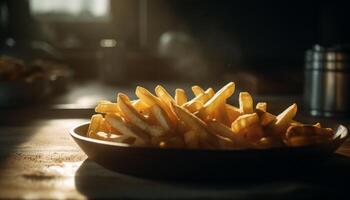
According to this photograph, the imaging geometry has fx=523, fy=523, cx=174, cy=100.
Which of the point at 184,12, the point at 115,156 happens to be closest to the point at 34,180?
the point at 115,156

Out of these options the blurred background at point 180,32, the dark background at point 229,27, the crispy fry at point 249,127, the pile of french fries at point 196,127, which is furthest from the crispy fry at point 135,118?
the dark background at point 229,27

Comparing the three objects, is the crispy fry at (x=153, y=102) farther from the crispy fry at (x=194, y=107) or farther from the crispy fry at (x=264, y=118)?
the crispy fry at (x=264, y=118)

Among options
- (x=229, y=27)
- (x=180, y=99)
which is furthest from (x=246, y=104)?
(x=229, y=27)

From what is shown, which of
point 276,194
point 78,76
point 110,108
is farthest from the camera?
point 78,76

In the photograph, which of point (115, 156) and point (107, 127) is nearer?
point (115, 156)

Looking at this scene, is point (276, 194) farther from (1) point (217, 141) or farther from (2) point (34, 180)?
(2) point (34, 180)

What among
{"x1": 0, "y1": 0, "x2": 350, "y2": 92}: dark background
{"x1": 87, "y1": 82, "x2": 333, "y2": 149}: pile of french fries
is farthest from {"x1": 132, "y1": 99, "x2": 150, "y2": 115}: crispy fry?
{"x1": 0, "y1": 0, "x2": 350, "y2": 92}: dark background

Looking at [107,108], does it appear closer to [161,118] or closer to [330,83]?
[161,118]
